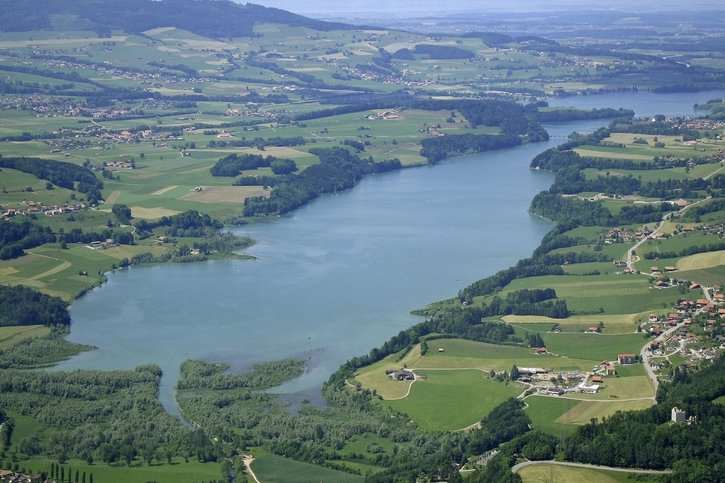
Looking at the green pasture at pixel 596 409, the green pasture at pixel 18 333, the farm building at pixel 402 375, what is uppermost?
the green pasture at pixel 596 409

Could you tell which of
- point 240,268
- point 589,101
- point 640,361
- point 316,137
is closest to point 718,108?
point 589,101

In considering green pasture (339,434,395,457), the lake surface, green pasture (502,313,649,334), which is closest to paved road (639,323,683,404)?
green pasture (502,313,649,334)

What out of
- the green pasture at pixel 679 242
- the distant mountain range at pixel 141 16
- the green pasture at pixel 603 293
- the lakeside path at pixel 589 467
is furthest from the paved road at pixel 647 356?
the distant mountain range at pixel 141 16

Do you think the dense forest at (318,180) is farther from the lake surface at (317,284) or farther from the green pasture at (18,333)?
the green pasture at (18,333)

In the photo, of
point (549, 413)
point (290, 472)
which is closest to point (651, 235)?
point (549, 413)

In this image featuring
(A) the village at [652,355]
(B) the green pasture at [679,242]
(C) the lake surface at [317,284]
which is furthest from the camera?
(B) the green pasture at [679,242]

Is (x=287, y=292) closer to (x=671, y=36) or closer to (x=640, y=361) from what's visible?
(x=640, y=361)
